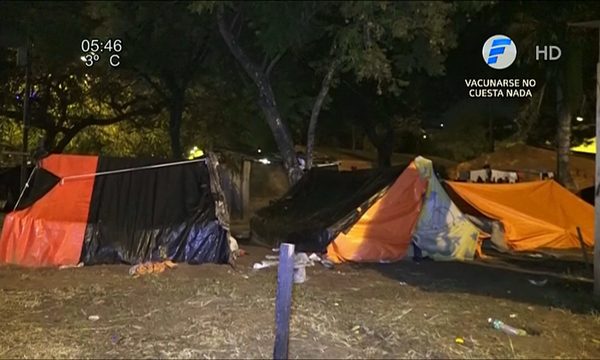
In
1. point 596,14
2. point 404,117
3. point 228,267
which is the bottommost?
point 228,267

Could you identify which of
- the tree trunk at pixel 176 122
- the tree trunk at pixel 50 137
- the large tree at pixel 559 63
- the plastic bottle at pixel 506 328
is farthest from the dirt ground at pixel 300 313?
the tree trunk at pixel 50 137

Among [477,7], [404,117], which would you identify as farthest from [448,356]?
[404,117]

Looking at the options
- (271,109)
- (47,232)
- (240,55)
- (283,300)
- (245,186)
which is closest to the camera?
(283,300)

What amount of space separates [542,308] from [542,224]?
612cm

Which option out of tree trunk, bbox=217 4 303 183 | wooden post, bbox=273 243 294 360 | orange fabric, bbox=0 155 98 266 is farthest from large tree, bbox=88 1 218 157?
wooden post, bbox=273 243 294 360

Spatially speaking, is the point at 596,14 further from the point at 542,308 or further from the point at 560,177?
the point at 542,308

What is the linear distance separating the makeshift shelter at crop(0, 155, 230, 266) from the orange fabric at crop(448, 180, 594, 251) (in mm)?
4956

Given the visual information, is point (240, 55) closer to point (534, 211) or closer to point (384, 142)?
point (534, 211)

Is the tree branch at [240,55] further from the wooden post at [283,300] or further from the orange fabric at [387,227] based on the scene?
the wooden post at [283,300]

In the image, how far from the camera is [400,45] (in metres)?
12.0

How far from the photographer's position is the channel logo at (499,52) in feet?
57.7

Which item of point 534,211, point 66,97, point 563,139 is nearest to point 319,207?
point 534,211

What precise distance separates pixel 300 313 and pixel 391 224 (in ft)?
14.7

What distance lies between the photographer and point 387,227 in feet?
35.0
